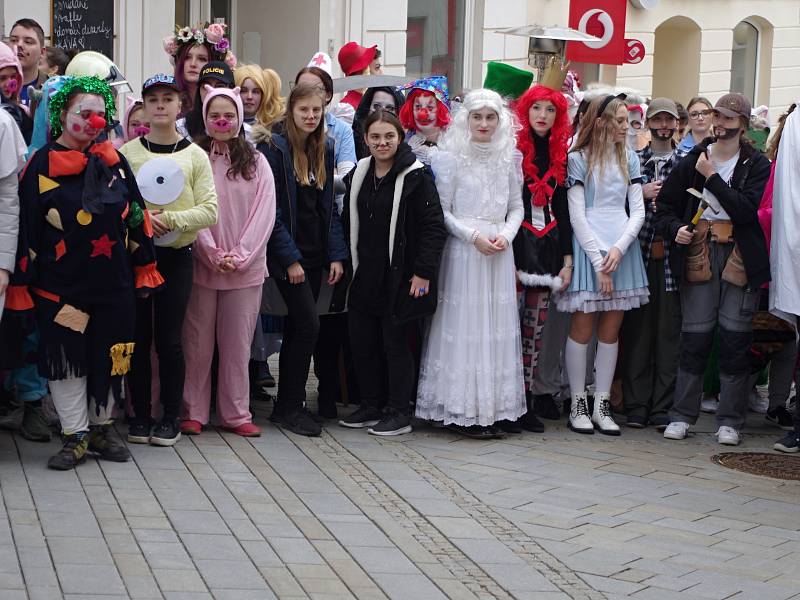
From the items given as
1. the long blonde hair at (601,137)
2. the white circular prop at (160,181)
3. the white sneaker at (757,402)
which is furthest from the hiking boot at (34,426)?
the white sneaker at (757,402)

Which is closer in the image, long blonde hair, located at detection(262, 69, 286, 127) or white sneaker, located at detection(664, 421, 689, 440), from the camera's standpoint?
long blonde hair, located at detection(262, 69, 286, 127)

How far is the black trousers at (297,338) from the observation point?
7.84 meters

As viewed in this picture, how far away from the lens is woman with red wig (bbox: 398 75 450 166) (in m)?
8.27

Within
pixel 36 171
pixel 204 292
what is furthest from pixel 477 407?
pixel 36 171

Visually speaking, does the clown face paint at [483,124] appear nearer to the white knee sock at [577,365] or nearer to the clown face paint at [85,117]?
the white knee sock at [577,365]

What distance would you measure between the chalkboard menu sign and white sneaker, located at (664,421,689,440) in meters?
6.73

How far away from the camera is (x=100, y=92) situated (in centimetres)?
660

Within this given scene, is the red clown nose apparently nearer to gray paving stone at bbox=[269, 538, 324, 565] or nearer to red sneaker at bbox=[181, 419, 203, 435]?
red sneaker at bbox=[181, 419, 203, 435]

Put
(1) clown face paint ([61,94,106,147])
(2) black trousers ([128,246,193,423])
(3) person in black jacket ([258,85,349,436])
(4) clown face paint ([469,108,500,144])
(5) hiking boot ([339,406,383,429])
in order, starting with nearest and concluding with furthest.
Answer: (1) clown face paint ([61,94,106,147]) → (2) black trousers ([128,246,193,423]) → (3) person in black jacket ([258,85,349,436]) → (4) clown face paint ([469,108,500,144]) → (5) hiking boot ([339,406,383,429])

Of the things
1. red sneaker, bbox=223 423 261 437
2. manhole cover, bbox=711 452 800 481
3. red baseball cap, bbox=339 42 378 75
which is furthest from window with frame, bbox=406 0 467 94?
red sneaker, bbox=223 423 261 437

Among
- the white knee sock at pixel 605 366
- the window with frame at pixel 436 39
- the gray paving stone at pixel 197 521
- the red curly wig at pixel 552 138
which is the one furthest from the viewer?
the window with frame at pixel 436 39

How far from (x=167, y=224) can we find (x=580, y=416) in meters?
2.80

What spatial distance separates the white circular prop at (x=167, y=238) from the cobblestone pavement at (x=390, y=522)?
104 cm

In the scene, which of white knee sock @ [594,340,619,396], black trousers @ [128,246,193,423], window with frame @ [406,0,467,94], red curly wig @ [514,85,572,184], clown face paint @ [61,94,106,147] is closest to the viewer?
clown face paint @ [61,94,106,147]
